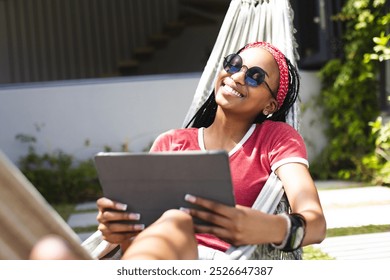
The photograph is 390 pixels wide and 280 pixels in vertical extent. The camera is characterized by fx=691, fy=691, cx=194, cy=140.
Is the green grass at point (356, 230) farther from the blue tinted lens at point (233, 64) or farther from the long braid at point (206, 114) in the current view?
the blue tinted lens at point (233, 64)

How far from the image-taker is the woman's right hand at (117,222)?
1681 mm

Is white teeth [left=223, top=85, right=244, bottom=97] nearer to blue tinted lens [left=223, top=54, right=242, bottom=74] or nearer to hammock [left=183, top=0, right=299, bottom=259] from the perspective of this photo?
blue tinted lens [left=223, top=54, right=242, bottom=74]

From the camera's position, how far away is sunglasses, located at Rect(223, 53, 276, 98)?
2.03m

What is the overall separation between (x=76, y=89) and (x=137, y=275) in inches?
190

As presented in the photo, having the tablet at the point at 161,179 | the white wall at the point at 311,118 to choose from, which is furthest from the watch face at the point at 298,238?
the white wall at the point at 311,118

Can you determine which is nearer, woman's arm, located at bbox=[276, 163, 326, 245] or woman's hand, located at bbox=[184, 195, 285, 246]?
woman's hand, located at bbox=[184, 195, 285, 246]

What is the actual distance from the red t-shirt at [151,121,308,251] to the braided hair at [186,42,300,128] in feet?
0.50

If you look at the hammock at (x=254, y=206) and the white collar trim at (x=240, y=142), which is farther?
the white collar trim at (x=240, y=142)

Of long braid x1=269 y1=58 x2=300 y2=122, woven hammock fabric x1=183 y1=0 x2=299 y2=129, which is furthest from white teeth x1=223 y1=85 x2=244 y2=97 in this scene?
woven hammock fabric x1=183 y1=0 x2=299 y2=129

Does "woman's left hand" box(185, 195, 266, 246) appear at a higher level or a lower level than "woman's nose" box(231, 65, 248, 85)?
lower

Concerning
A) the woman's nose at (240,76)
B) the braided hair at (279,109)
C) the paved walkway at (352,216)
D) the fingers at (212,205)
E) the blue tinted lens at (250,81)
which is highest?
the woman's nose at (240,76)

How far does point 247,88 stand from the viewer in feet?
6.68

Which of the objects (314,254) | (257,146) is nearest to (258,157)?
(257,146)

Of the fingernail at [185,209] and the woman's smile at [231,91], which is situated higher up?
the woman's smile at [231,91]
